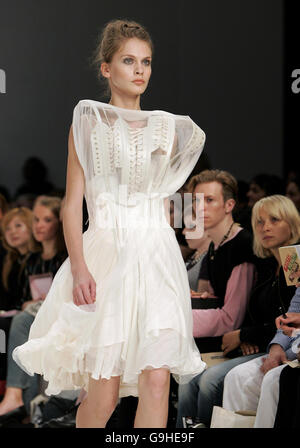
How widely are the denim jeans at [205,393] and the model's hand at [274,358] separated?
0.47 feet

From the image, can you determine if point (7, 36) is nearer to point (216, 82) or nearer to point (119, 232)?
point (216, 82)

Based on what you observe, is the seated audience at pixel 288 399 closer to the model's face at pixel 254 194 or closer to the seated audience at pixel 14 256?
the model's face at pixel 254 194

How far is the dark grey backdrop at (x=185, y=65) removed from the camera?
3766mm

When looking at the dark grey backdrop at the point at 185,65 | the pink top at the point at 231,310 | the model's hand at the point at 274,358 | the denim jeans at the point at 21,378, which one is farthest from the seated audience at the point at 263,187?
the denim jeans at the point at 21,378

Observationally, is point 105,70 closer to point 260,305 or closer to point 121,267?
point 121,267

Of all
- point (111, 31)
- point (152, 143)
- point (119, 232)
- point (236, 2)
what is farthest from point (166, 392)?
point (236, 2)

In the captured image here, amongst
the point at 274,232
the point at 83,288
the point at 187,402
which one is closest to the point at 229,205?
the point at 274,232

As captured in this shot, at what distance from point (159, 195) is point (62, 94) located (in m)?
1.34

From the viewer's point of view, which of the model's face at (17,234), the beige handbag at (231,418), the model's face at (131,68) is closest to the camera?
the model's face at (131,68)

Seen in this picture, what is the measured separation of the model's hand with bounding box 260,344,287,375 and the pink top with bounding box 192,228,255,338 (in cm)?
30

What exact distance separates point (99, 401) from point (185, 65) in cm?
178

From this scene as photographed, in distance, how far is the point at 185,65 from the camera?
384cm

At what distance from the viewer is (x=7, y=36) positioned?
3838 mm

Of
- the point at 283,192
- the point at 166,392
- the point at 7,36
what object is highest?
the point at 7,36
